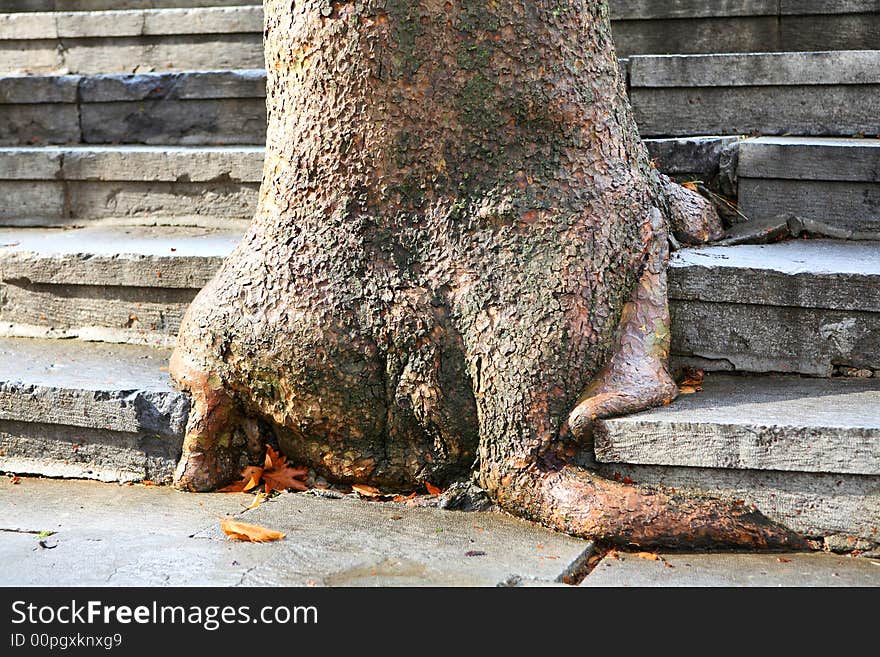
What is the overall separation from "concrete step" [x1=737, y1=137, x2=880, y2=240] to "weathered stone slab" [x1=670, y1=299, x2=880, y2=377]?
581 mm

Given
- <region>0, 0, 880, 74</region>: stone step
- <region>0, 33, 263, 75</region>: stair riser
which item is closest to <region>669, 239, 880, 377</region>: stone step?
<region>0, 0, 880, 74</region>: stone step

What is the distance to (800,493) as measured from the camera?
2668mm

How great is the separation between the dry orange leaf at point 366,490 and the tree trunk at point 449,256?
0.08ft

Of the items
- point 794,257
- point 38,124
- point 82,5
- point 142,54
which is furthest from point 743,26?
point 82,5

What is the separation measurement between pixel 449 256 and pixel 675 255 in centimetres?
75

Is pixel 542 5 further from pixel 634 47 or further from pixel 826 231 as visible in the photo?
pixel 634 47

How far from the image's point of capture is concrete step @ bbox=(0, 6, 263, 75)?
513 cm

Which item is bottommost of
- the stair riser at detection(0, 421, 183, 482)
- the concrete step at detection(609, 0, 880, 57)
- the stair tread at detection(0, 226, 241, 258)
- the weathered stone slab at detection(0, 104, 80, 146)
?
the stair riser at detection(0, 421, 183, 482)

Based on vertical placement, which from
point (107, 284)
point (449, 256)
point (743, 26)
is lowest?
point (107, 284)

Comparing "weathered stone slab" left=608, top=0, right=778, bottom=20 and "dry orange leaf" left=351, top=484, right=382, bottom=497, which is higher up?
"weathered stone slab" left=608, top=0, right=778, bottom=20

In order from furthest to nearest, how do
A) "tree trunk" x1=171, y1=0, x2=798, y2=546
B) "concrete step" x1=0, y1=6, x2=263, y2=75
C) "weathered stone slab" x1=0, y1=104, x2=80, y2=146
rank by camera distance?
"concrete step" x1=0, y1=6, x2=263, y2=75 → "weathered stone slab" x1=0, y1=104, x2=80, y2=146 → "tree trunk" x1=171, y1=0, x2=798, y2=546

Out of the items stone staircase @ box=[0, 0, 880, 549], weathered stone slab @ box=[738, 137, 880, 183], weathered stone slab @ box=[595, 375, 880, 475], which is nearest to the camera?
weathered stone slab @ box=[595, 375, 880, 475]

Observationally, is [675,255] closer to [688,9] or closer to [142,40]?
[688,9]

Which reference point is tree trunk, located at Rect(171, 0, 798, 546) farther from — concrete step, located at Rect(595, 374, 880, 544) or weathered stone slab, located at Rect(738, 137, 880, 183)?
weathered stone slab, located at Rect(738, 137, 880, 183)
